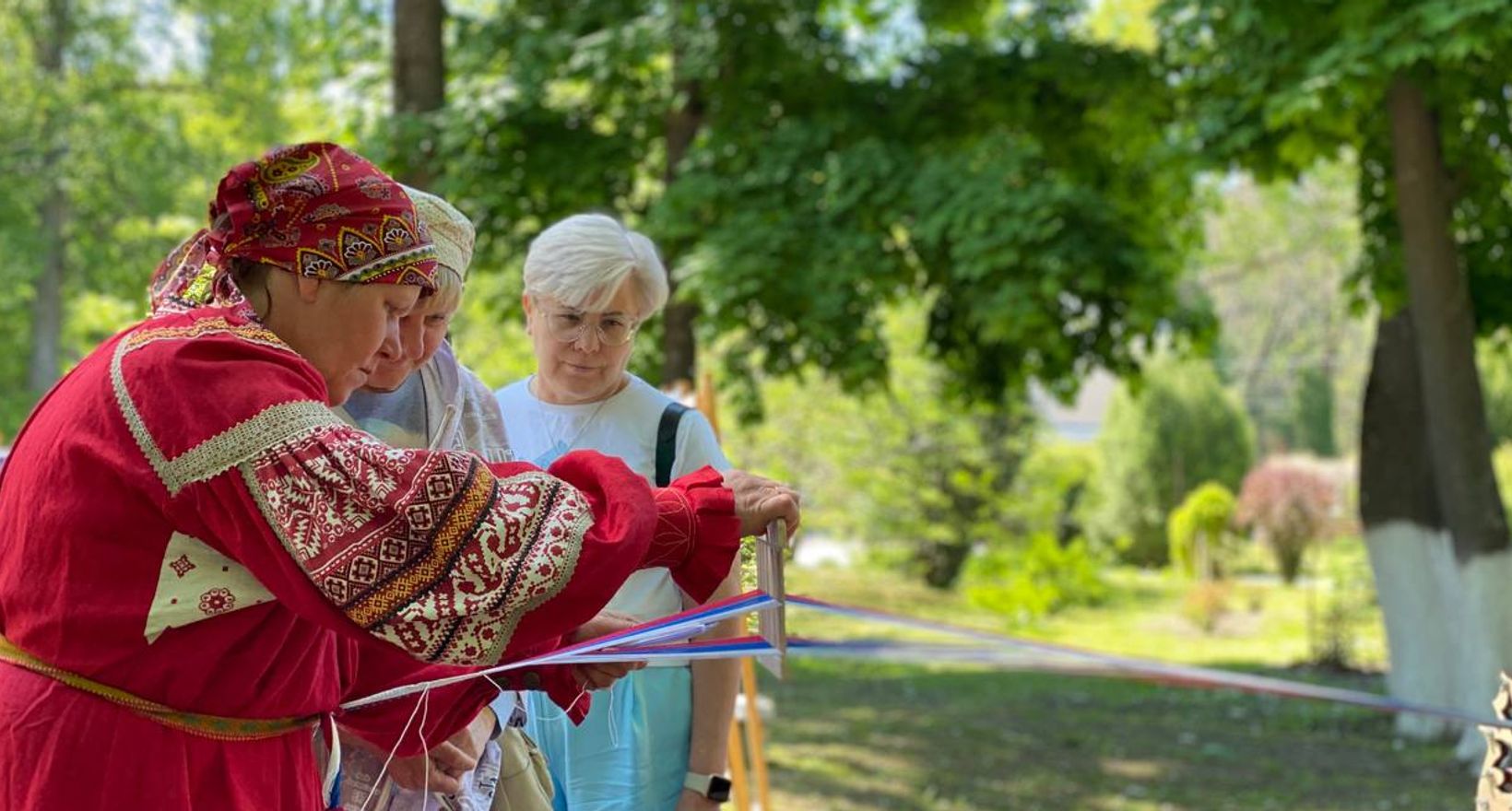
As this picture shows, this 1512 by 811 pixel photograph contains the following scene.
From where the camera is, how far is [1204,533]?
59.9 feet

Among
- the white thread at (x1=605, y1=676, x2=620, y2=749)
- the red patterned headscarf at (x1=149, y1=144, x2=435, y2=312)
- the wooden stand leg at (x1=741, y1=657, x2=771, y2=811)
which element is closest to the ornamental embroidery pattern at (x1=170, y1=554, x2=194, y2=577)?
the red patterned headscarf at (x1=149, y1=144, x2=435, y2=312)

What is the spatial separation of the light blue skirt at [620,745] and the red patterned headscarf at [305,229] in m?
1.48

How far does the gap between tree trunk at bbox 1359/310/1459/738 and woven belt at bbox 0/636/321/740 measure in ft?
28.1

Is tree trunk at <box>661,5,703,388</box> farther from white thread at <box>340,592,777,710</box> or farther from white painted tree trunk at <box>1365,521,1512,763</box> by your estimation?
white thread at <box>340,592,777,710</box>

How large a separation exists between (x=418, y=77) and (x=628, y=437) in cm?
679

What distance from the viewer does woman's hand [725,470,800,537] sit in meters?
2.14

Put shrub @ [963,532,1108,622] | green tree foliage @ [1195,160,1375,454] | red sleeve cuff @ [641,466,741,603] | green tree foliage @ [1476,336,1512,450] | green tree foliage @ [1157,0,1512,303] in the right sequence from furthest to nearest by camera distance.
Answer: green tree foliage @ [1195,160,1375,454] → green tree foliage @ [1476,336,1512,450] → shrub @ [963,532,1108,622] → green tree foliage @ [1157,0,1512,303] → red sleeve cuff @ [641,466,741,603]

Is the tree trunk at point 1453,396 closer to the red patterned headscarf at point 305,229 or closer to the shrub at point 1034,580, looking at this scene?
the red patterned headscarf at point 305,229

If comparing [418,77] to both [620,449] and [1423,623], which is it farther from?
[620,449]

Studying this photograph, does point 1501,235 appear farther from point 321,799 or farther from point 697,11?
point 321,799

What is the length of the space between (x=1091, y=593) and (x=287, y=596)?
53.7 feet

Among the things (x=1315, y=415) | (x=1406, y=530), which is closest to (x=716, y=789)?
(x=1406, y=530)

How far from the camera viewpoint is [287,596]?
1842 mm

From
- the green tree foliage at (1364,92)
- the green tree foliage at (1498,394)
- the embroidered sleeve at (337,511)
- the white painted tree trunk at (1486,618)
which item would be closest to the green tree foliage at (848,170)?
the green tree foliage at (1364,92)
